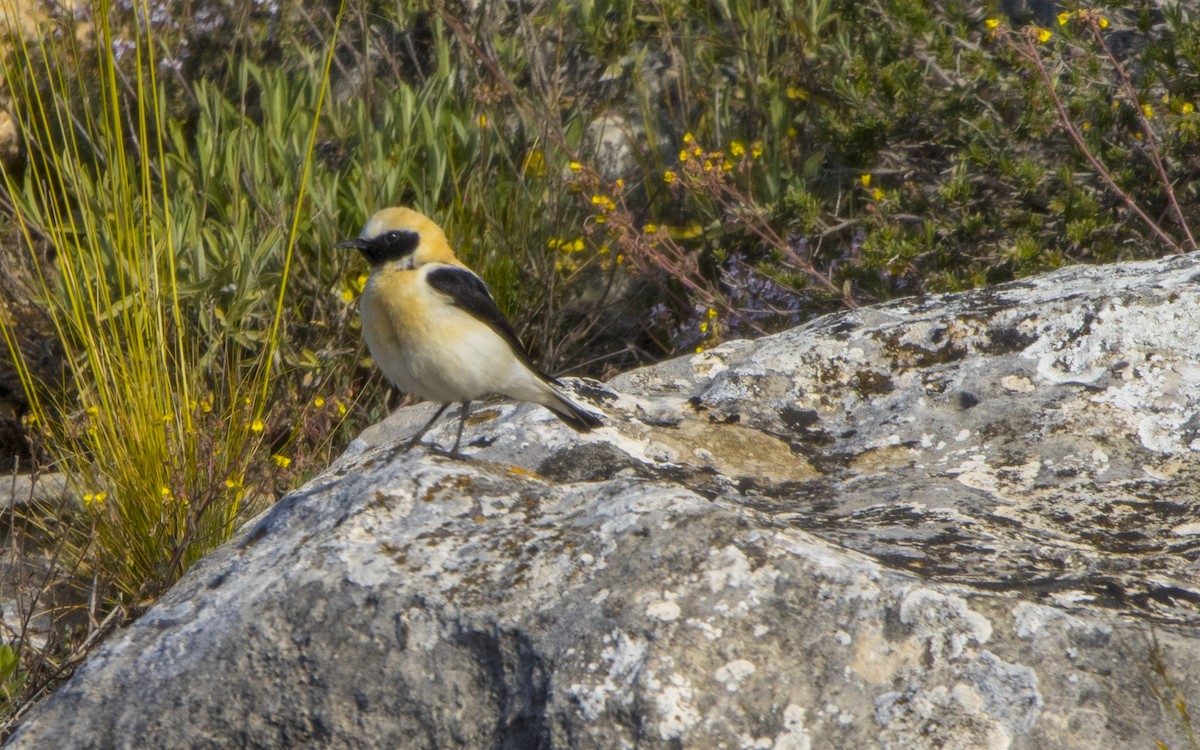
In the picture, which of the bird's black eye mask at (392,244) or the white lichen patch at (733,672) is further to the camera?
the bird's black eye mask at (392,244)

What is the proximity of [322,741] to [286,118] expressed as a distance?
15.4 feet

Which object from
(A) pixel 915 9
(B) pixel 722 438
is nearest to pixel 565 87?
(A) pixel 915 9

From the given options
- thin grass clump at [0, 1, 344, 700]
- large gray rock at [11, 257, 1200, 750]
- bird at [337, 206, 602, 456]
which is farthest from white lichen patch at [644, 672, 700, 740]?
thin grass clump at [0, 1, 344, 700]

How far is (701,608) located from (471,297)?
2.24 metres

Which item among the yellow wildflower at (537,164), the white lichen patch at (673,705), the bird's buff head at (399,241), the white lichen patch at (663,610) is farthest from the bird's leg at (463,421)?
the yellow wildflower at (537,164)

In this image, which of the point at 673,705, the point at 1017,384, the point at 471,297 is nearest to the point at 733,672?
the point at 673,705

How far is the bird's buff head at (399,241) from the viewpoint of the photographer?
175 inches

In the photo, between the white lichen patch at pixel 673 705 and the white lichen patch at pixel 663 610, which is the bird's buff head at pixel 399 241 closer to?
the white lichen patch at pixel 663 610

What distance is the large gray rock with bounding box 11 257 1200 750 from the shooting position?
7.22 feet

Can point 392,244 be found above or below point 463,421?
above

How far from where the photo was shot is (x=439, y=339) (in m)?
4.11

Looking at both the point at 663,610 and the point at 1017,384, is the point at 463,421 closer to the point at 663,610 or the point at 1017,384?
the point at 1017,384

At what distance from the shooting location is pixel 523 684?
91.4 inches

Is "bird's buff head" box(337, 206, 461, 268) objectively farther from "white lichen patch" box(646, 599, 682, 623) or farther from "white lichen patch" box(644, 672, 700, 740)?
"white lichen patch" box(644, 672, 700, 740)
